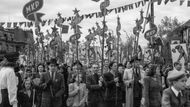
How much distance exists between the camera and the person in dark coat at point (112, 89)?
Answer: 8656 millimetres

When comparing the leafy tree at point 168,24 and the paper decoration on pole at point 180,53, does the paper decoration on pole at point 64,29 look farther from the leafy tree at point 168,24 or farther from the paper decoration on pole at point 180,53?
the leafy tree at point 168,24

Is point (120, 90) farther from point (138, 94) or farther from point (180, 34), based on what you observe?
point (180, 34)

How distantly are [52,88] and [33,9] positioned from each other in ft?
8.46

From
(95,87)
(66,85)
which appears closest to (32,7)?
(66,85)

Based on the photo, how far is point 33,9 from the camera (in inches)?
384

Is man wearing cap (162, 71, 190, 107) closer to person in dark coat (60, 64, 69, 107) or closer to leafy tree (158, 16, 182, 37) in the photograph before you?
person in dark coat (60, 64, 69, 107)

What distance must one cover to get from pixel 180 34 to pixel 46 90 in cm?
2125

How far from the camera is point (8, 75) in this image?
6168 mm

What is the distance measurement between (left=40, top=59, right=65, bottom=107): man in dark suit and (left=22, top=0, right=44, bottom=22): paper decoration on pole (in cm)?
197

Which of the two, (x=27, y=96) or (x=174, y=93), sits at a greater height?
(x=174, y=93)

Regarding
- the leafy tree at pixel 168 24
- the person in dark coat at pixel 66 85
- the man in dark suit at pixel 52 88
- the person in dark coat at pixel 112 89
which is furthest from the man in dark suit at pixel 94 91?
the leafy tree at pixel 168 24

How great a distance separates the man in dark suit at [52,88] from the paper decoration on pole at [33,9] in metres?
1.97

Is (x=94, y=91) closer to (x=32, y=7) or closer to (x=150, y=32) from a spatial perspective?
(x=32, y=7)

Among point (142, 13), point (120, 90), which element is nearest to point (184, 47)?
point (142, 13)
